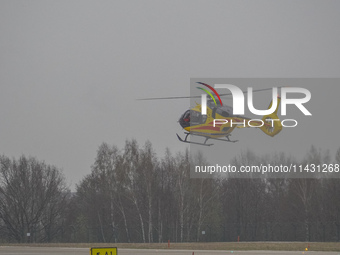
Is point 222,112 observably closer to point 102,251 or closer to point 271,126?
point 271,126

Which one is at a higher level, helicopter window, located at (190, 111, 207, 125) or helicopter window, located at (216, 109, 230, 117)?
helicopter window, located at (216, 109, 230, 117)

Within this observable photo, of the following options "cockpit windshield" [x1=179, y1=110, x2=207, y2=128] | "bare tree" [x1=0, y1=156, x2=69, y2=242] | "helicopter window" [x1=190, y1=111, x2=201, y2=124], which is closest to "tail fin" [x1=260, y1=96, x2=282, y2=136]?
"cockpit windshield" [x1=179, y1=110, x2=207, y2=128]

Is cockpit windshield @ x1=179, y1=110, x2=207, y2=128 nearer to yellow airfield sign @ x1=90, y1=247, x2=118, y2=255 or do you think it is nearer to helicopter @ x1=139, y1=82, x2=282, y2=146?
helicopter @ x1=139, y1=82, x2=282, y2=146

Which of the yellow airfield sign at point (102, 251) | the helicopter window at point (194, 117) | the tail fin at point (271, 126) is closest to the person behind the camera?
the yellow airfield sign at point (102, 251)

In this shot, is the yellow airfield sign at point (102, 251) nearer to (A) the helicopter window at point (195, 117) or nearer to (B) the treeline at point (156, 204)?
(A) the helicopter window at point (195, 117)

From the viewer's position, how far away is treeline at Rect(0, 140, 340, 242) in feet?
232

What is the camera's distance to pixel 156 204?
75.5m

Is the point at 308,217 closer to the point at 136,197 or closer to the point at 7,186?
the point at 136,197

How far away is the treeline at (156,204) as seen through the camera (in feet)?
232

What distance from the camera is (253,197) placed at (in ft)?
262

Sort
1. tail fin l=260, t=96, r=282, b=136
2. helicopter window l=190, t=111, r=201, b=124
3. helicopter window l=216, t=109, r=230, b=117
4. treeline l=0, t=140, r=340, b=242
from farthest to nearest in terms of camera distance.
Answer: treeline l=0, t=140, r=340, b=242 < tail fin l=260, t=96, r=282, b=136 < helicopter window l=216, t=109, r=230, b=117 < helicopter window l=190, t=111, r=201, b=124

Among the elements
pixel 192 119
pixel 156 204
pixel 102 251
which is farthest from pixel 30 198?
pixel 102 251

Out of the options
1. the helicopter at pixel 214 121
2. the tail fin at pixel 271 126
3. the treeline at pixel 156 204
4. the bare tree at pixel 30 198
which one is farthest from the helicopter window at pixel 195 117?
the bare tree at pixel 30 198

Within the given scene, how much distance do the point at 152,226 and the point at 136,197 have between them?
3.80 meters
